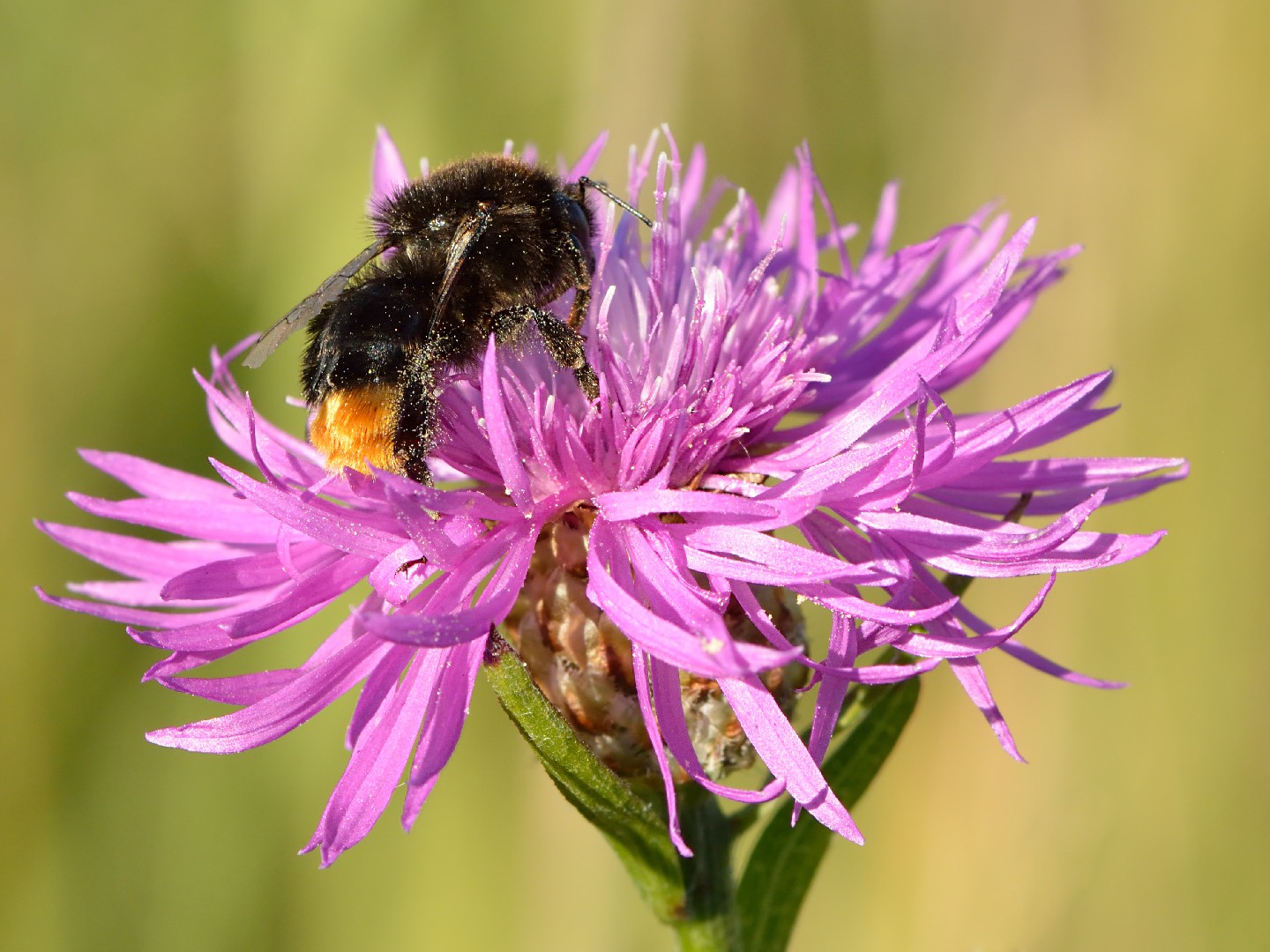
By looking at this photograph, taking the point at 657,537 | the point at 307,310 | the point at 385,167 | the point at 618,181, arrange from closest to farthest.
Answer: the point at 657,537 → the point at 307,310 → the point at 385,167 → the point at 618,181

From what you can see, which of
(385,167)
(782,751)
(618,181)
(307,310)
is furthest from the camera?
(618,181)

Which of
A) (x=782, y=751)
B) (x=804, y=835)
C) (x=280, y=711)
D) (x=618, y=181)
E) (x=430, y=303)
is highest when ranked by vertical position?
(x=618, y=181)

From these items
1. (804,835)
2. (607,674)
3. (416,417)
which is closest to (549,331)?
(416,417)

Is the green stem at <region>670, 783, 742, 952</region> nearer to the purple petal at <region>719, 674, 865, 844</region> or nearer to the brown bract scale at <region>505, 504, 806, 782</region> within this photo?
the brown bract scale at <region>505, 504, 806, 782</region>

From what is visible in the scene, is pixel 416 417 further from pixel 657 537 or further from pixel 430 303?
pixel 657 537

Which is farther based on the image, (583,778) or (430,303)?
(430,303)

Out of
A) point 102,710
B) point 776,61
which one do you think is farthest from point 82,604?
point 776,61

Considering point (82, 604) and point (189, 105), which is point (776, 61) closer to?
point (189, 105)
